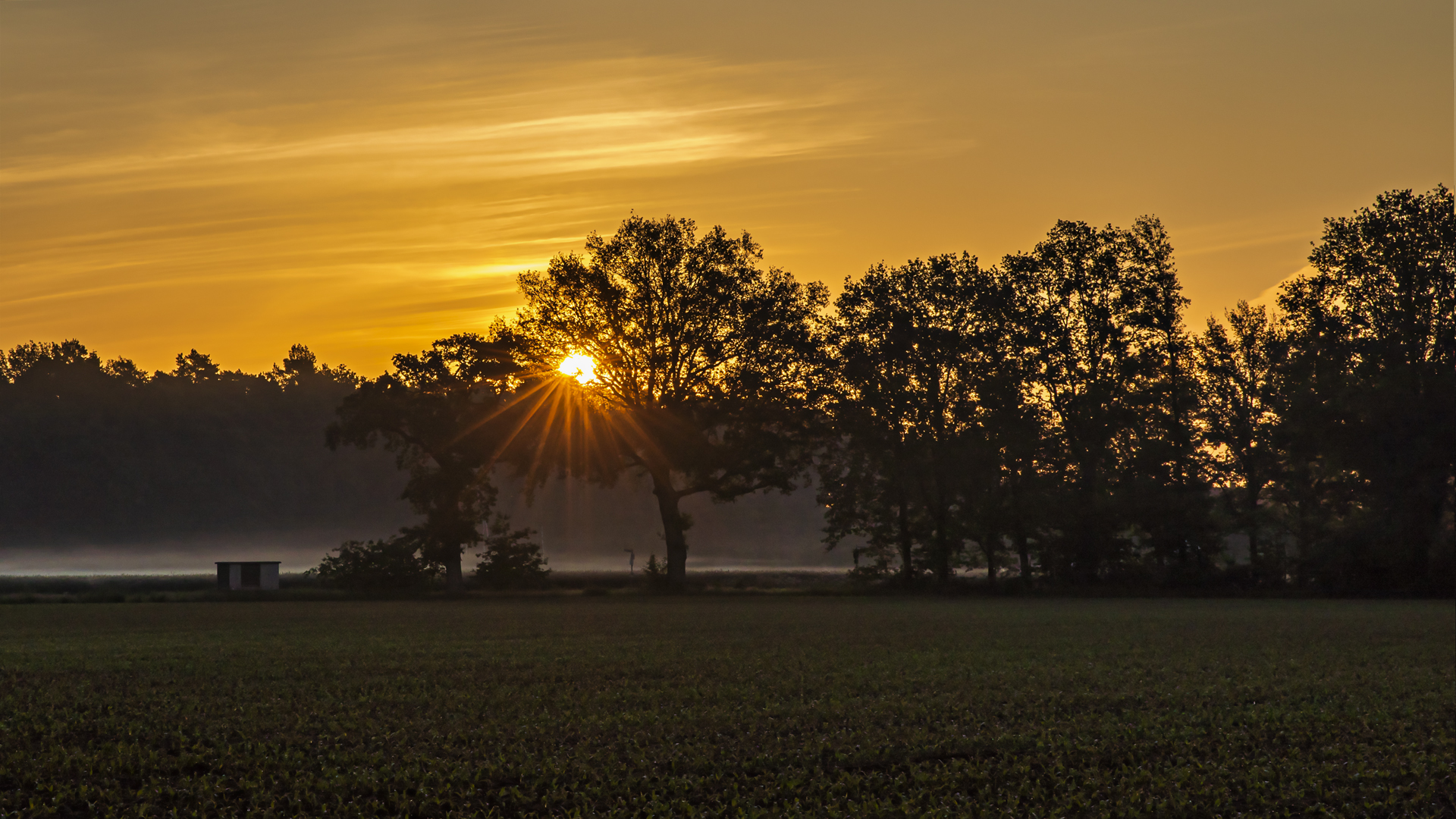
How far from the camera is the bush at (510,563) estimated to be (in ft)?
188

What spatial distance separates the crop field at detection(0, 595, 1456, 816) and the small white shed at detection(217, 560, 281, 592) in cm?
3213

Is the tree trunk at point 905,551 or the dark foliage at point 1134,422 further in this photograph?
the tree trunk at point 905,551

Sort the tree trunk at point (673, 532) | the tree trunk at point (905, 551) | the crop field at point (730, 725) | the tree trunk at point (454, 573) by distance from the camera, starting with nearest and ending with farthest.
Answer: the crop field at point (730, 725) < the tree trunk at point (454, 573) < the tree trunk at point (673, 532) < the tree trunk at point (905, 551)

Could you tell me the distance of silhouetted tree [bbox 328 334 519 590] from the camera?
5684 cm

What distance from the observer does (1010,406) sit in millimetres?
57781

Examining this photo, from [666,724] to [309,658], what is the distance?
10.5m

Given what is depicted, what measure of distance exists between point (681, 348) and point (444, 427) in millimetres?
11057

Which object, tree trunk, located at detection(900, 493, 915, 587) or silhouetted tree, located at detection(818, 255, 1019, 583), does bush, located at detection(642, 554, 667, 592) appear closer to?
silhouetted tree, located at detection(818, 255, 1019, 583)

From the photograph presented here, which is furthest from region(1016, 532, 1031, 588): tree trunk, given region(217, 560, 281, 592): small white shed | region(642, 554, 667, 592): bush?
region(217, 560, 281, 592): small white shed

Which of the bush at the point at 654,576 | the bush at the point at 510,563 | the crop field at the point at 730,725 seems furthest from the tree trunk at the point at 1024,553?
the crop field at the point at 730,725

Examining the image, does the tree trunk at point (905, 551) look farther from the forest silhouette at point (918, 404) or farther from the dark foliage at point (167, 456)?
the dark foliage at point (167, 456)

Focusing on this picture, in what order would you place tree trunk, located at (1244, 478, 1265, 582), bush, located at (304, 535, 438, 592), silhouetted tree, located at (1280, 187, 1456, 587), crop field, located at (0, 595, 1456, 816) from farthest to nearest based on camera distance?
bush, located at (304, 535, 438, 592), tree trunk, located at (1244, 478, 1265, 582), silhouetted tree, located at (1280, 187, 1456, 587), crop field, located at (0, 595, 1456, 816)

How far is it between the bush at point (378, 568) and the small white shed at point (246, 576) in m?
4.13

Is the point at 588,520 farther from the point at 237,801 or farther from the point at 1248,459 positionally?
the point at 237,801
